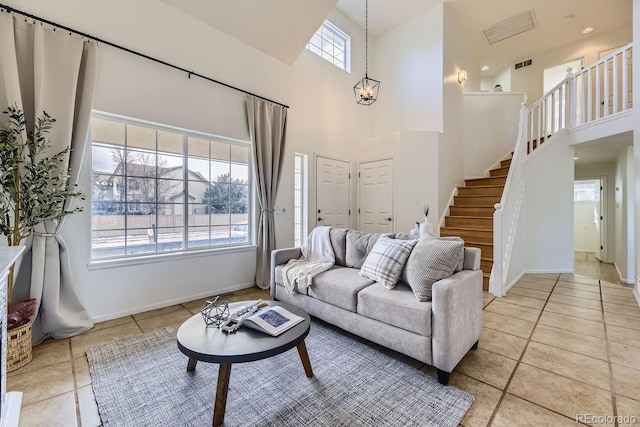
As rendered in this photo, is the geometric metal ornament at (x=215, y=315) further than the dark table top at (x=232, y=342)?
Yes

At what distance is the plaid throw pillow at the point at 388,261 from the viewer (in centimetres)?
226

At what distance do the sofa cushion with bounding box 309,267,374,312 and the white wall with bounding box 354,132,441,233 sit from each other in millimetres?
2509

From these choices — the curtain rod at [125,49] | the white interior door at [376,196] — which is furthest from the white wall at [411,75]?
the curtain rod at [125,49]

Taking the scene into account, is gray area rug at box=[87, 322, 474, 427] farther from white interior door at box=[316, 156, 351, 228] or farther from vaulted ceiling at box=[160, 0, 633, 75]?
vaulted ceiling at box=[160, 0, 633, 75]

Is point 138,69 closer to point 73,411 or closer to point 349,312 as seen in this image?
point 73,411

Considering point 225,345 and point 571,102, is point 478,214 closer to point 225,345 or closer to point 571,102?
point 571,102

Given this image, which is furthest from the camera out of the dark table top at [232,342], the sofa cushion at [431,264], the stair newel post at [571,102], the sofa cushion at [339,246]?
the stair newel post at [571,102]

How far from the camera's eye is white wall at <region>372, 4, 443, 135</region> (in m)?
5.02

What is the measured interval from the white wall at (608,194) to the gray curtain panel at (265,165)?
276 inches

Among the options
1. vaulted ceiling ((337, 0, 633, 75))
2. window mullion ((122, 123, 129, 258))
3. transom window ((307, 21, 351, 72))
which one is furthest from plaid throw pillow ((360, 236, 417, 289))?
vaulted ceiling ((337, 0, 633, 75))

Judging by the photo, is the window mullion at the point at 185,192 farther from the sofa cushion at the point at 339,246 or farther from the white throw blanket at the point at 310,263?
the sofa cushion at the point at 339,246

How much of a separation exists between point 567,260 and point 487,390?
415 cm

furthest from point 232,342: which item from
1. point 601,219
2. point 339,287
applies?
point 601,219

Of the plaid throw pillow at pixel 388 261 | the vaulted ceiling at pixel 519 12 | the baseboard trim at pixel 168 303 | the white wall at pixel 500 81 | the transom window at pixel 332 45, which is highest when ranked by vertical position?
the vaulted ceiling at pixel 519 12
